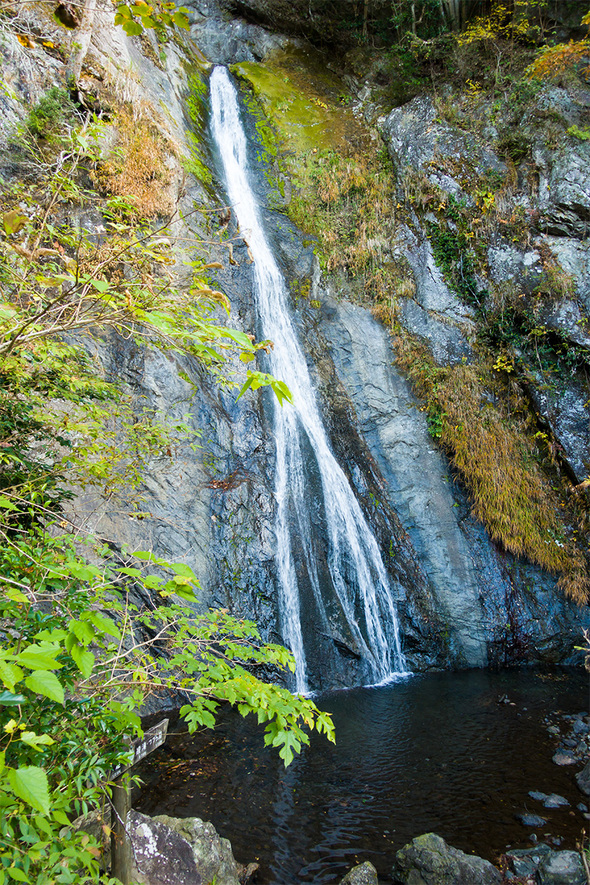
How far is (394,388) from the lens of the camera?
9961mm

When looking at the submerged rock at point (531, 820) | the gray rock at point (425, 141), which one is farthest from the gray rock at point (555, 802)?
the gray rock at point (425, 141)

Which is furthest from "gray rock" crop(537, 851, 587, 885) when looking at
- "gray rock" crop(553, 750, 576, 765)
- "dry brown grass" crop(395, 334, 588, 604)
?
"dry brown grass" crop(395, 334, 588, 604)

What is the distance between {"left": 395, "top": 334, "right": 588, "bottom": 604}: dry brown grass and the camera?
8680mm

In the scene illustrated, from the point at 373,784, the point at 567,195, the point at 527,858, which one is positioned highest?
the point at 567,195

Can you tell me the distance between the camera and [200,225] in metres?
9.86

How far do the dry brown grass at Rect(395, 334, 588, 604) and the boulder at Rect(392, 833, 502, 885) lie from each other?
6.05 m

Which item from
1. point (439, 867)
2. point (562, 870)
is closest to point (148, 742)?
point (439, 867)

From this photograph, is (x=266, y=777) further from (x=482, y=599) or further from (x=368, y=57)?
(x=368, y=57)

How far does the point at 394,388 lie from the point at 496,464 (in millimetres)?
2658

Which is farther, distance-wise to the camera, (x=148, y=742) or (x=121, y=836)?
(x=148, y=742)

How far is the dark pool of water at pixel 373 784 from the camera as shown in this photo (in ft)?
12.5

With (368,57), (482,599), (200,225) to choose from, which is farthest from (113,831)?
(368,57)

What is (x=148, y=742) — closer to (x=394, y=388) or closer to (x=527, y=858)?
(x=527, y=858)

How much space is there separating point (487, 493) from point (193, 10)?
19758 millimetres
